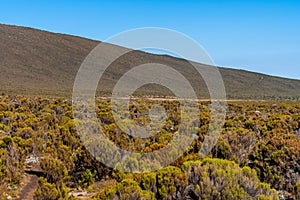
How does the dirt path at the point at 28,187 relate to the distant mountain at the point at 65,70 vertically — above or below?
below

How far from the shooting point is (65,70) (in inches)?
3174

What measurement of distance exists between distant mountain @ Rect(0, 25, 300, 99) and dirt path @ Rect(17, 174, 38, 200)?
4731 cm

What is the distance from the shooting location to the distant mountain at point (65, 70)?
69062 millimetres

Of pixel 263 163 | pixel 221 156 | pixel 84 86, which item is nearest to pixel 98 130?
pixel 221 156

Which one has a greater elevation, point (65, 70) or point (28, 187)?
point (65, 70)

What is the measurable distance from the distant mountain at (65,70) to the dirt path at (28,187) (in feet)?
155

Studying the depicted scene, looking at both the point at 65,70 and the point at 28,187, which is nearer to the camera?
the point at 28,187

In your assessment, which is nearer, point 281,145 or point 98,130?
point 281,145

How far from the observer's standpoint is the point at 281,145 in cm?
1038

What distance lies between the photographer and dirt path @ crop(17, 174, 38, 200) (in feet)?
27.6

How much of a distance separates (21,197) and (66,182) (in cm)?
111

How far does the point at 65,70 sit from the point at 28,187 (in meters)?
73.7

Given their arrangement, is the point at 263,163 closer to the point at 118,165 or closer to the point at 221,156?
the point at 221,156

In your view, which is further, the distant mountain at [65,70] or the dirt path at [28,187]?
the distant mountain at [65,70]
